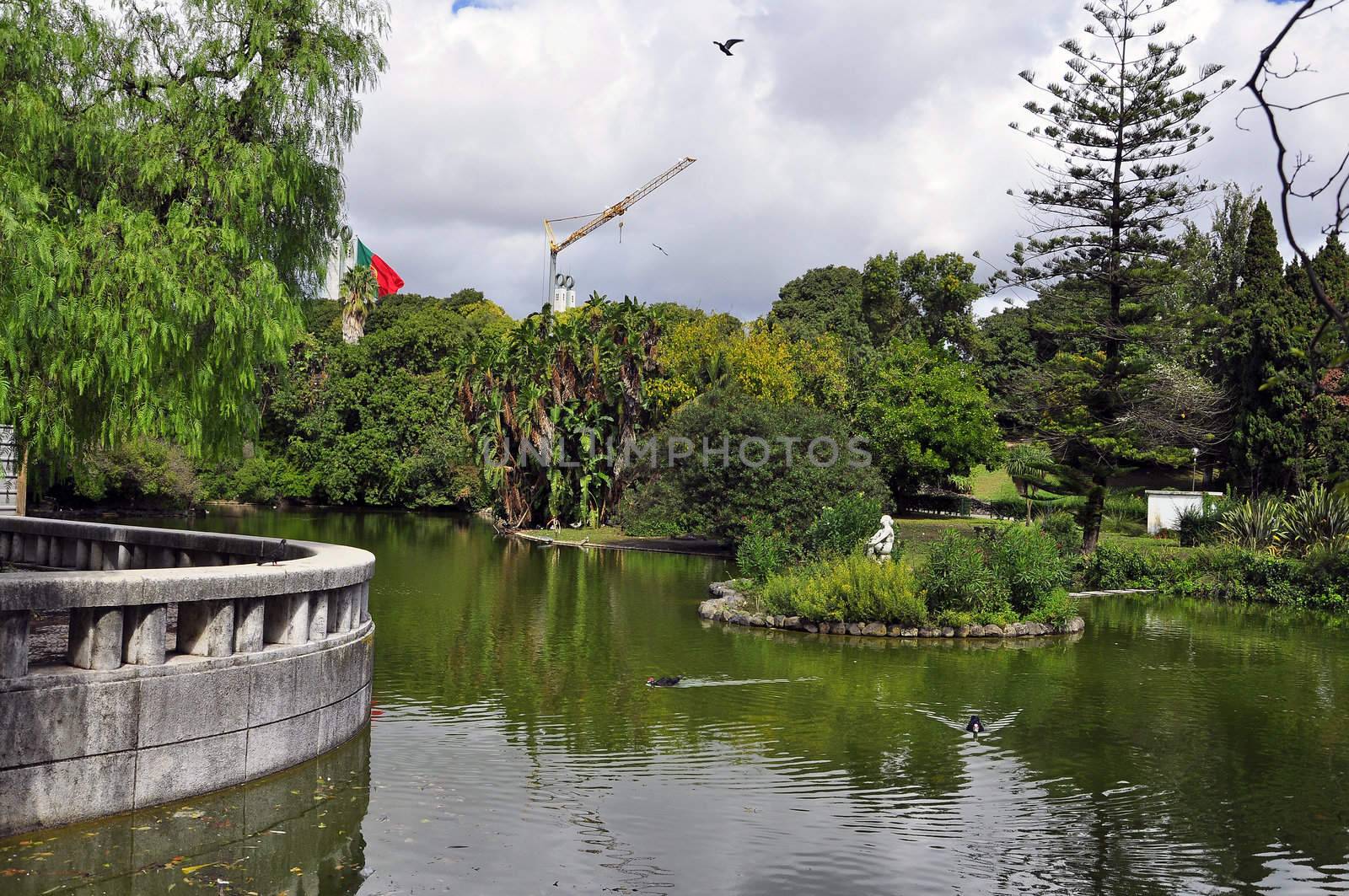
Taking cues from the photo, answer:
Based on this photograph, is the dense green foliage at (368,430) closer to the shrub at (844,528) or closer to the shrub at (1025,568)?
the shrub at (844,528)

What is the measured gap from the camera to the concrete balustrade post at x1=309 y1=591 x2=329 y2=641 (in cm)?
1113

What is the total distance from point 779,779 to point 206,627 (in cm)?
592

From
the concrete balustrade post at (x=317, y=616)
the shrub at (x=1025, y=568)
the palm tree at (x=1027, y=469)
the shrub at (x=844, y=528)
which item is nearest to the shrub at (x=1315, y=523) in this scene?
the palm tree at (x=1027, y=469)

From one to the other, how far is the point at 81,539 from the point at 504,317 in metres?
68.4

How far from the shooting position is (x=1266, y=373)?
126 ft

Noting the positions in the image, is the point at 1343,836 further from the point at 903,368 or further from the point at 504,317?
the point at 504,317

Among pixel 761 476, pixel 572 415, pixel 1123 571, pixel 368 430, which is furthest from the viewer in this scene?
pixel 368 430

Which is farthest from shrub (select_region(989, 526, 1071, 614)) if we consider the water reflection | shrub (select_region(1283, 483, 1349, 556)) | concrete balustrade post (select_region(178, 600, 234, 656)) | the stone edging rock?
concrete balustrade post (select_region(178, 600, 234, 656))

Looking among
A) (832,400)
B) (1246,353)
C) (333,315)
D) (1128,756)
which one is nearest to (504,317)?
(333,315)

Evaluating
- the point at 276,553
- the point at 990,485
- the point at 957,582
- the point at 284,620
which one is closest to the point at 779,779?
the point at 284,620

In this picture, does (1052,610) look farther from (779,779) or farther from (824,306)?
(824,306)

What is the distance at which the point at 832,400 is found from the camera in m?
51.7

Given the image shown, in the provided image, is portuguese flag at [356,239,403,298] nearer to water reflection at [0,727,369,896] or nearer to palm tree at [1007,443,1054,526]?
palm tree at [1007,443,1054,526]

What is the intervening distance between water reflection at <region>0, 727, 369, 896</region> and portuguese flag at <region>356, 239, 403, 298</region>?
62463 millimetres
